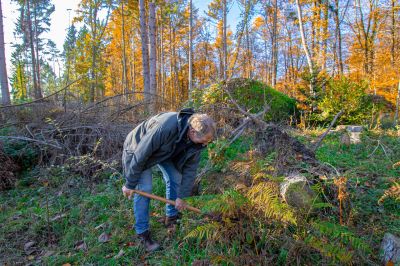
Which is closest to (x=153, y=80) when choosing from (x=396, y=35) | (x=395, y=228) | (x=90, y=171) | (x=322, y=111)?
(x=90, y=171)

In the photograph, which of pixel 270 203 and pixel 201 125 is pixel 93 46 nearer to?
pixel 201 125

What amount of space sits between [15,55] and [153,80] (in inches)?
1093

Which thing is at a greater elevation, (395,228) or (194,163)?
(194,163)

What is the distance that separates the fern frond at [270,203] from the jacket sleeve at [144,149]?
0.97m

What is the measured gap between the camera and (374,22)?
49.2 ft

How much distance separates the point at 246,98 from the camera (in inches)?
264

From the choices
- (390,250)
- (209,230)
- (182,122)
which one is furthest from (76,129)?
(390,250)

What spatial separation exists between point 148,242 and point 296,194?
1.59 meters

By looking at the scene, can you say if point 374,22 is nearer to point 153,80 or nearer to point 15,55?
point 153,80

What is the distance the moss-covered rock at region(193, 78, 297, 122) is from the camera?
227 inches

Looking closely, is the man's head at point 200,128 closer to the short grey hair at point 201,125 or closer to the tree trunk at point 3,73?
the short grey hair at point 201,125

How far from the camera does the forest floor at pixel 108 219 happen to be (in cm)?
253

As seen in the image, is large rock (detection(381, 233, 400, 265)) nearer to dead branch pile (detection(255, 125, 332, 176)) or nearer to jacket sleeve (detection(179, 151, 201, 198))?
dead branch pile (detection(255, 125, 332, 176))

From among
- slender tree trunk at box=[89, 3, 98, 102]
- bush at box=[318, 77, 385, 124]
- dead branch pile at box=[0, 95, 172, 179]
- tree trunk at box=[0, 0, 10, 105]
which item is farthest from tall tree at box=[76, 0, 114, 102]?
bush at box=[318, 77, 385, 124]
